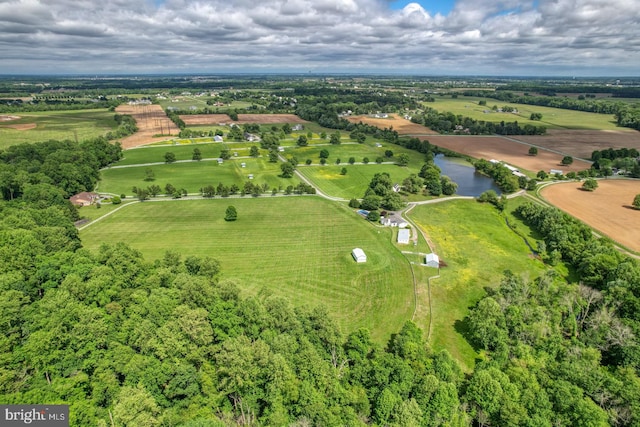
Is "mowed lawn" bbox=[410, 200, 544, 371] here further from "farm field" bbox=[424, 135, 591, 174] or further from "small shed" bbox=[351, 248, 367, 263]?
"farm field" bbox=[424, 135, 591, 174]

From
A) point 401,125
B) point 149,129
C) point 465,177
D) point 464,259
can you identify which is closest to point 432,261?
point 464,259

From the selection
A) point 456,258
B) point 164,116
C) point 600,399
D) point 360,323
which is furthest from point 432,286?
point 164,116

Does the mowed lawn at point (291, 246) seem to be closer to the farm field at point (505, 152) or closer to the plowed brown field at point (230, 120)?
the farm field at point (505, 152)

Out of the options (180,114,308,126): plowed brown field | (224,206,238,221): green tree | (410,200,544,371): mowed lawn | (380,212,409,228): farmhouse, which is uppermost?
(180,114,308,126): plowed brown field

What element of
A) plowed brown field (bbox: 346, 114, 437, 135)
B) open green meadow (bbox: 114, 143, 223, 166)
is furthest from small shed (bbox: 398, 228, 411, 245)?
plowed brown field (bbox: 346, 114, 437, 135)

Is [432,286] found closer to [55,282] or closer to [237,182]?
[55,282]
